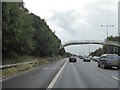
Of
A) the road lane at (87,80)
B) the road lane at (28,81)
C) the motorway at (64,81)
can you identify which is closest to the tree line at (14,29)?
the road lane at (87,80)

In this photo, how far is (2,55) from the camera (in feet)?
138

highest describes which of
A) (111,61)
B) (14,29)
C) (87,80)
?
(14,29)

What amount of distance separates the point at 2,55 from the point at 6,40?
160 inches

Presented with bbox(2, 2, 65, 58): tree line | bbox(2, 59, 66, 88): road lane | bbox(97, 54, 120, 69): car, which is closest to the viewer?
bbox(2, 59, 66, 88): road lane

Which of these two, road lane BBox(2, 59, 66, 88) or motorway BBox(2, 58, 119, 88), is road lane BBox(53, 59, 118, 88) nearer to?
motorway BBox(2, 58, 119, 88)

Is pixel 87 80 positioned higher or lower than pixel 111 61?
lower

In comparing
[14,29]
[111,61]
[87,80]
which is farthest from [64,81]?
[14,29]

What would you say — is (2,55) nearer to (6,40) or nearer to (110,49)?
(6,40)

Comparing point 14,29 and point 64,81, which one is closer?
point 64,81

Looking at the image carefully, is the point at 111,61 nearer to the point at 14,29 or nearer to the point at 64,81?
the point at 14,29

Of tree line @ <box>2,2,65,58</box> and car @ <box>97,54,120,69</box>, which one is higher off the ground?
tree line @ <box>2,2,65,58</box>

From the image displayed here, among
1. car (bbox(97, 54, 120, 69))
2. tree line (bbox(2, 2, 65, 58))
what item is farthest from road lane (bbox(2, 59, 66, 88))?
car (bbox(97, 54, 120, 69))

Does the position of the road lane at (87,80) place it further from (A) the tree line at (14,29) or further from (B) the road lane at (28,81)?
(A) the tree line at (14,29)

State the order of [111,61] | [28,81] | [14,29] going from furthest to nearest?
[14,29] → [111,61] → [28,81]
